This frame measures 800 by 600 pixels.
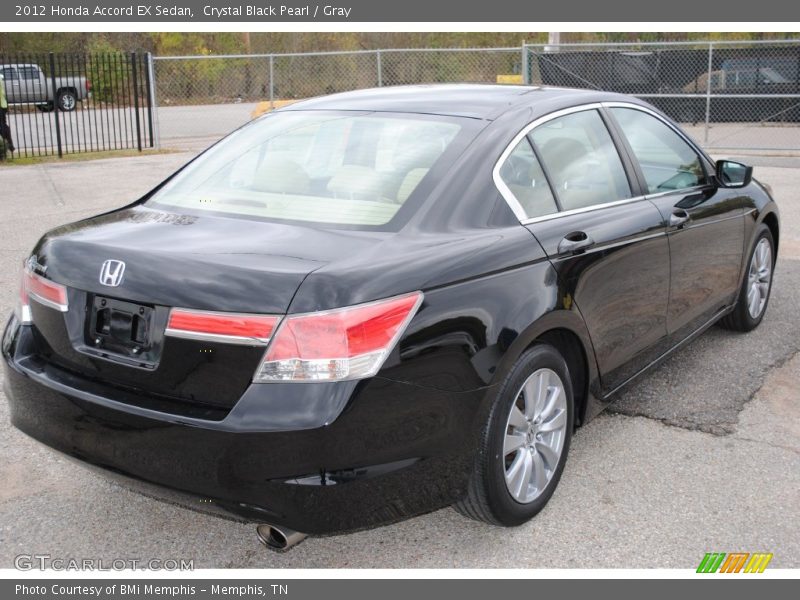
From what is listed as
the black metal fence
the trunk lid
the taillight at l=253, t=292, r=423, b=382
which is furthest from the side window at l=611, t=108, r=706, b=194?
the black metal fence

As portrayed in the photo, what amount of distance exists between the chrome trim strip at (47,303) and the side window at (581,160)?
1.90 meters

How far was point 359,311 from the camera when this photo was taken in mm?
2625

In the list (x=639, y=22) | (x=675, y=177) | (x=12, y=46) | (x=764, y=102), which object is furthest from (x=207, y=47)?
(x=675, y=177)

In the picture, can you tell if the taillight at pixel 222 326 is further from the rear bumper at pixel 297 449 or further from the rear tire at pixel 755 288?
the rear tire at pixel 755 288

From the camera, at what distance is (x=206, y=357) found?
266 centimetres

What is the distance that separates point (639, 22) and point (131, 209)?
11.6 m

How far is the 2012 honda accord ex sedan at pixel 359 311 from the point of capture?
262 centimetres

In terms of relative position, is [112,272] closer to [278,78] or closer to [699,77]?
[699,77]

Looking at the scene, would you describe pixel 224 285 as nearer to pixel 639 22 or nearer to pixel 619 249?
pixel 619 249

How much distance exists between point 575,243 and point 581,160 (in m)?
0.56

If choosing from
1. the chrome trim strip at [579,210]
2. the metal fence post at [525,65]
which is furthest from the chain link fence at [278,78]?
the chrome trim strip at [579,210]

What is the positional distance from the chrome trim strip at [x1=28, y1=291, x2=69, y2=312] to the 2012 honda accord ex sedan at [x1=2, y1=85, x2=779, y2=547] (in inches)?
0.5

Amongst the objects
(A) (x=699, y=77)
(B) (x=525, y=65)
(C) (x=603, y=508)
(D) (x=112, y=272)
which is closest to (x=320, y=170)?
(D) (x=112, y=272)

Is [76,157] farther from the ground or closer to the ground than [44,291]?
closer to the ground
